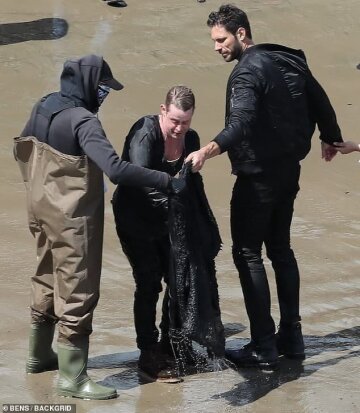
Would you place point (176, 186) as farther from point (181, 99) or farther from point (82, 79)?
point (82, 79)

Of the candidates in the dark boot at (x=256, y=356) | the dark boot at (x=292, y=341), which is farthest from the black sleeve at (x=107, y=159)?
the dark boot at (x=292, y=341)

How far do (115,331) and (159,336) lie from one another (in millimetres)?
292

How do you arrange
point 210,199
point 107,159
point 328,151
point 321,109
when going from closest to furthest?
point 107,159, point 321,109, point 328,151, point 210,199

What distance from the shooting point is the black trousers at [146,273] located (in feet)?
17.2

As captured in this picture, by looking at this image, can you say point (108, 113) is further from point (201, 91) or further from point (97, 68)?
point (97, 68)

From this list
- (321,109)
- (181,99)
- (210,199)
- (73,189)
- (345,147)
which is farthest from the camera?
(210,199)

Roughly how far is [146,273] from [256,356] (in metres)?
0.84

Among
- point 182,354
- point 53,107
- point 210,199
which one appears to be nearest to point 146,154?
point 53,107

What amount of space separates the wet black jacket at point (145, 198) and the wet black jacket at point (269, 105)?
1.26 ft

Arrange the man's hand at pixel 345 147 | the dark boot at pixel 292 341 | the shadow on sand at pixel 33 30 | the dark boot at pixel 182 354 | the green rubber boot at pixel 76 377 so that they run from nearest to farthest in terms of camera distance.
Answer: the green rubber boot at pixel 76 377 < the dark boot at pixel 182 354 < the dark boot at pixel 292 341 < the man's hand at pixel 345 147 < the shadow on sand at pixel 33 30

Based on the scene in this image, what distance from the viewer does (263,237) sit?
18.5 ft

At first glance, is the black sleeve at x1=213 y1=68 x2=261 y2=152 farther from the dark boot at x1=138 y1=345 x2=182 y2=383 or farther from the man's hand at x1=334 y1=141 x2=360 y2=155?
the dark boot at x1=138 y1=345 x2=182 y2=383

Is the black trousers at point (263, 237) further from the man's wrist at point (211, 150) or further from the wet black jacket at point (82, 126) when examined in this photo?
the wet black jacket at point (82, 126)

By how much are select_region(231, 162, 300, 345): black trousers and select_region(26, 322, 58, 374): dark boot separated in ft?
3.67
